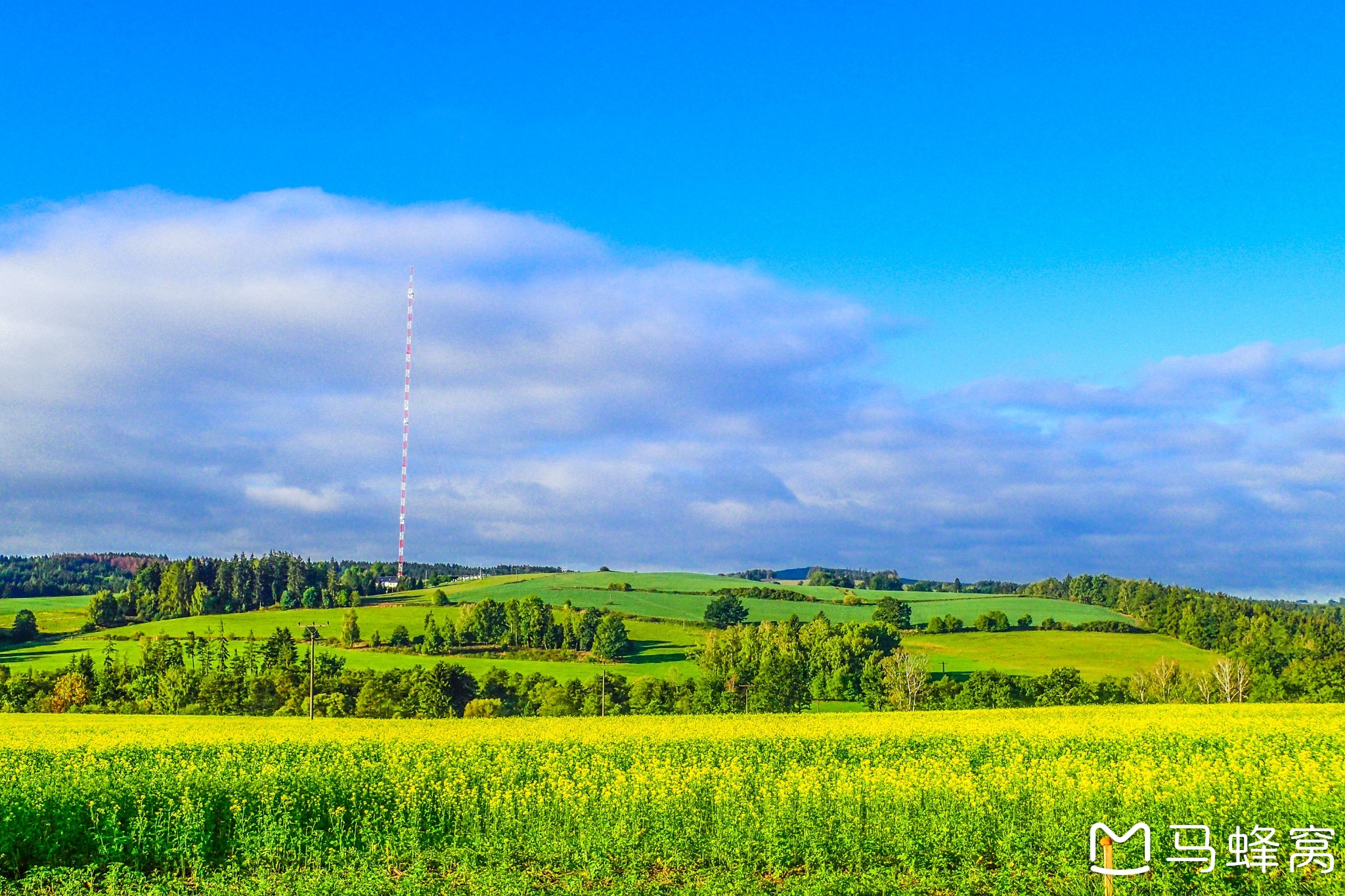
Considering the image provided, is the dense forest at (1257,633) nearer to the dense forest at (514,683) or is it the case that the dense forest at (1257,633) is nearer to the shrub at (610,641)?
the dense forest at (514,683)

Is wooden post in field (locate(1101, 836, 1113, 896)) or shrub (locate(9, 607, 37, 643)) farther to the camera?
shrub (locate(9, 607, 37, 643))

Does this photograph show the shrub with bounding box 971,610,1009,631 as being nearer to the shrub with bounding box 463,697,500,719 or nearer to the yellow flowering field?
the shrub with bounding box 463,697,500,719

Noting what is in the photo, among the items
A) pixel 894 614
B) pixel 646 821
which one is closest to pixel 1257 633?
pixel 894 614

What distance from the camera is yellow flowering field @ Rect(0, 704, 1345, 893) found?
53.5ft

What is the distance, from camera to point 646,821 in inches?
779

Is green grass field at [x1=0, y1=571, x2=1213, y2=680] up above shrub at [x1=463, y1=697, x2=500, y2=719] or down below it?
above

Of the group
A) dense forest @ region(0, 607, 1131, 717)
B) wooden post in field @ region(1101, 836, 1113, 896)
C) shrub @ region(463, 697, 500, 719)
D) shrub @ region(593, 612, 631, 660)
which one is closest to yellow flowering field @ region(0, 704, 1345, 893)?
wooden post in field @ region(1101, 836, 1113, 896)

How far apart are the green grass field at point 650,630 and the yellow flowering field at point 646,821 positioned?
8552 centimetres

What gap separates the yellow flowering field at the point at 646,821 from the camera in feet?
53.5

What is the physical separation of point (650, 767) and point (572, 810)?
645cm

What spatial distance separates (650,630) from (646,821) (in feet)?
405

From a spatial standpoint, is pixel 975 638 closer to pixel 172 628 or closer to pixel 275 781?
pixel 172 628

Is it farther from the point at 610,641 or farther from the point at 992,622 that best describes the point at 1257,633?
the point at 610,641

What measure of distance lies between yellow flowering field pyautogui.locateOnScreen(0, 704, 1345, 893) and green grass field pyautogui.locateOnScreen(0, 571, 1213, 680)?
281ft
